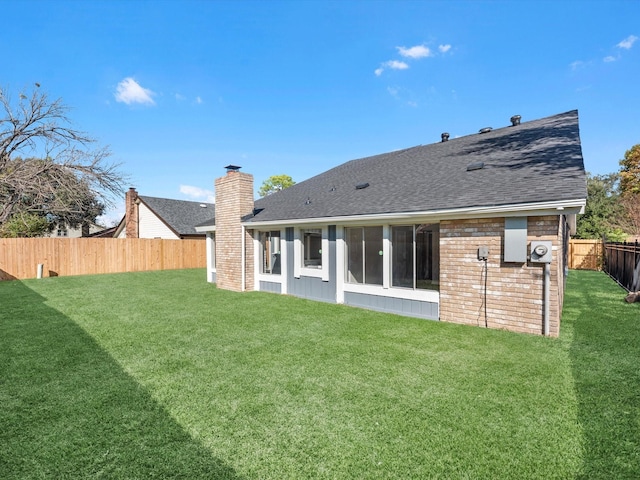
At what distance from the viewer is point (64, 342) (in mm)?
5781

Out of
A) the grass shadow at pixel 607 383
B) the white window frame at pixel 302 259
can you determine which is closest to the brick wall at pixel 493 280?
the grass shadow at pixel 607 383

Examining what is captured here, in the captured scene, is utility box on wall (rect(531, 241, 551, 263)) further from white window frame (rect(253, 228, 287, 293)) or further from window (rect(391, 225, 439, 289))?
white window frame (rect(253, 228, 287, 293))

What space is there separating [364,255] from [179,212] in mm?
20655

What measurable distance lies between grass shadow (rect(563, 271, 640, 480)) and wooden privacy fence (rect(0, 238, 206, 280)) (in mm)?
19960

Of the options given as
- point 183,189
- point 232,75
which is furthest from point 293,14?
point 183,189

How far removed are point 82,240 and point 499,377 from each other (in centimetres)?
1998

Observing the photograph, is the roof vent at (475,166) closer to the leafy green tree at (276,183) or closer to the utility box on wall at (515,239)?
the utility box on wall at (515,239)

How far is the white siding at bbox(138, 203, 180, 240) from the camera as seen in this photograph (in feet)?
77.1

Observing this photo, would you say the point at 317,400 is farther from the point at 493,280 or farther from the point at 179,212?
the point at 179,212

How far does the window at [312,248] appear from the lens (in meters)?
9.84

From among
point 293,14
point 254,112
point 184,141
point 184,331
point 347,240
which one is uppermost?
point 293,14

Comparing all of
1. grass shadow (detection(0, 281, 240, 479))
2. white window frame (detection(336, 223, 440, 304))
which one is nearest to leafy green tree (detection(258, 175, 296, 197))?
white window frame (detection(336, 223, 440, 304))

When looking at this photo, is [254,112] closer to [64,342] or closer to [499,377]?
[64,342]

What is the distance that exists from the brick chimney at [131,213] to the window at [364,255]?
22.0 metres
